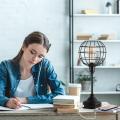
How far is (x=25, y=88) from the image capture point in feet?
7.93

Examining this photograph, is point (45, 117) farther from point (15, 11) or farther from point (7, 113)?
point (15, 11)

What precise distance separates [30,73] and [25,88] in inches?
4.7

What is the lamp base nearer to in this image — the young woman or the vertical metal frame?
the young woman

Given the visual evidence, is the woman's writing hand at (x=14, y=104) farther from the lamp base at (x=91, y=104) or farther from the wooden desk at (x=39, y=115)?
the lamp base at (x=91, y=104)

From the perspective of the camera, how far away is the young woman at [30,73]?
233 cm

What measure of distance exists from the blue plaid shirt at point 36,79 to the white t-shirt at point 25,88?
3 cm

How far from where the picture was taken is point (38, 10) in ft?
14.6

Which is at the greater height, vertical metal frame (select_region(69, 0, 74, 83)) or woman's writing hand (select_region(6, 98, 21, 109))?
vertical metal frame (select_region(69, 0, 74, 83))

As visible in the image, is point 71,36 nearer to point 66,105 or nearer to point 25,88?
point 25,88

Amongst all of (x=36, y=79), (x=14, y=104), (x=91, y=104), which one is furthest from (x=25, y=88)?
(x=91, y=104)

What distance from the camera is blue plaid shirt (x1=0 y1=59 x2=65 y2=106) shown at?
236 cm

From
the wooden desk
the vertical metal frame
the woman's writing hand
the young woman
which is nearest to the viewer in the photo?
the wooden desk

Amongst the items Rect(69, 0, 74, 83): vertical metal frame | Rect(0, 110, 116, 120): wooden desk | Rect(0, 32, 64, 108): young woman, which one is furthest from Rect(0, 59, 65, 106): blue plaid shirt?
Rect(69, 0, 74, 83): vertical metal frame

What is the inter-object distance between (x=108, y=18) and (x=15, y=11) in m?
1.27
